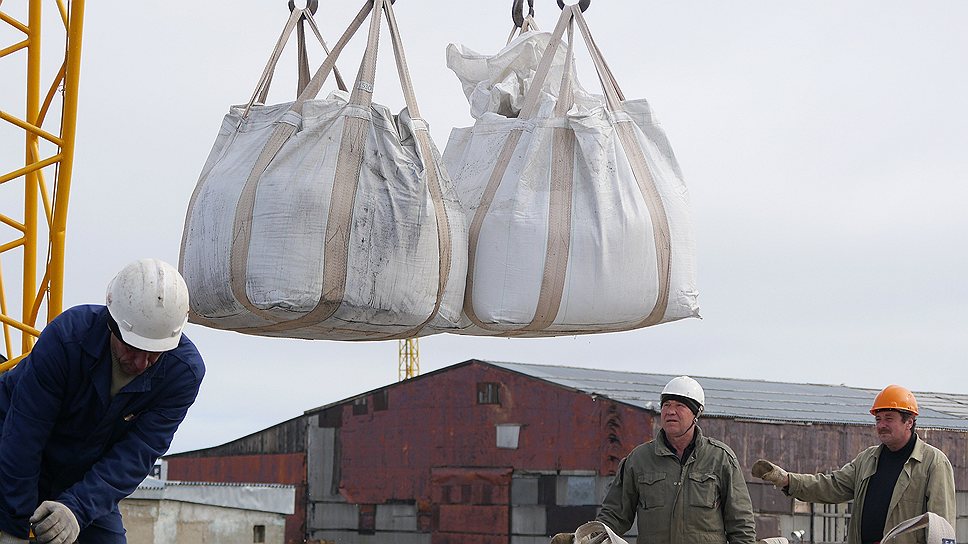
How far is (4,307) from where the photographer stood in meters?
9.48

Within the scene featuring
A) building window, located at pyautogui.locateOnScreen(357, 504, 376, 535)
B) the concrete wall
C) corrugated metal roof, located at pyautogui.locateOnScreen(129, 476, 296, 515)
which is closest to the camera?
the concrete wall

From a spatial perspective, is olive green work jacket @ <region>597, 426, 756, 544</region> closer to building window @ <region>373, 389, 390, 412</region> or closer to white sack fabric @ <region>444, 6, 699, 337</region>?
white sack fabric @ <region>444, 6, 699, 337</region>

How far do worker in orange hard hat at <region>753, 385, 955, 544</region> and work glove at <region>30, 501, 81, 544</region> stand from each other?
332 centimetres

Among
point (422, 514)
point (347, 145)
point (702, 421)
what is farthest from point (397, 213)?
point (422, 514)

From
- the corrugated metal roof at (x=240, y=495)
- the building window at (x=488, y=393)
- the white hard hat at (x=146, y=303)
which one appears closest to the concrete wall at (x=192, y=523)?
the corrugated metal roof at (x=240, y=495)

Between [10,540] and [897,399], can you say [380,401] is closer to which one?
[897,399]

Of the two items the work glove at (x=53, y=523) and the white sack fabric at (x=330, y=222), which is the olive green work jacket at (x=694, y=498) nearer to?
the white sack fabric at (x=330, y=222)

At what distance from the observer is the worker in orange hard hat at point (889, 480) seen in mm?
5828

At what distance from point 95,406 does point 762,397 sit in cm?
1265

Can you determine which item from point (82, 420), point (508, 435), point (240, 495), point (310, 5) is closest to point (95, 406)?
point (82, 420)

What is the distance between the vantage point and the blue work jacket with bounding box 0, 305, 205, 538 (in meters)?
3.79

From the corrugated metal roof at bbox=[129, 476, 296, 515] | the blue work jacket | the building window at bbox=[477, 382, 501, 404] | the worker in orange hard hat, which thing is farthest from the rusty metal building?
the blue work jacket

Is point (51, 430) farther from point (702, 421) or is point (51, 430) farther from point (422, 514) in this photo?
point (422, 514)

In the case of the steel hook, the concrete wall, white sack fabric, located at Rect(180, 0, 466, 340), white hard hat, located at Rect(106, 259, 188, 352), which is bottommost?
the concrete wall
